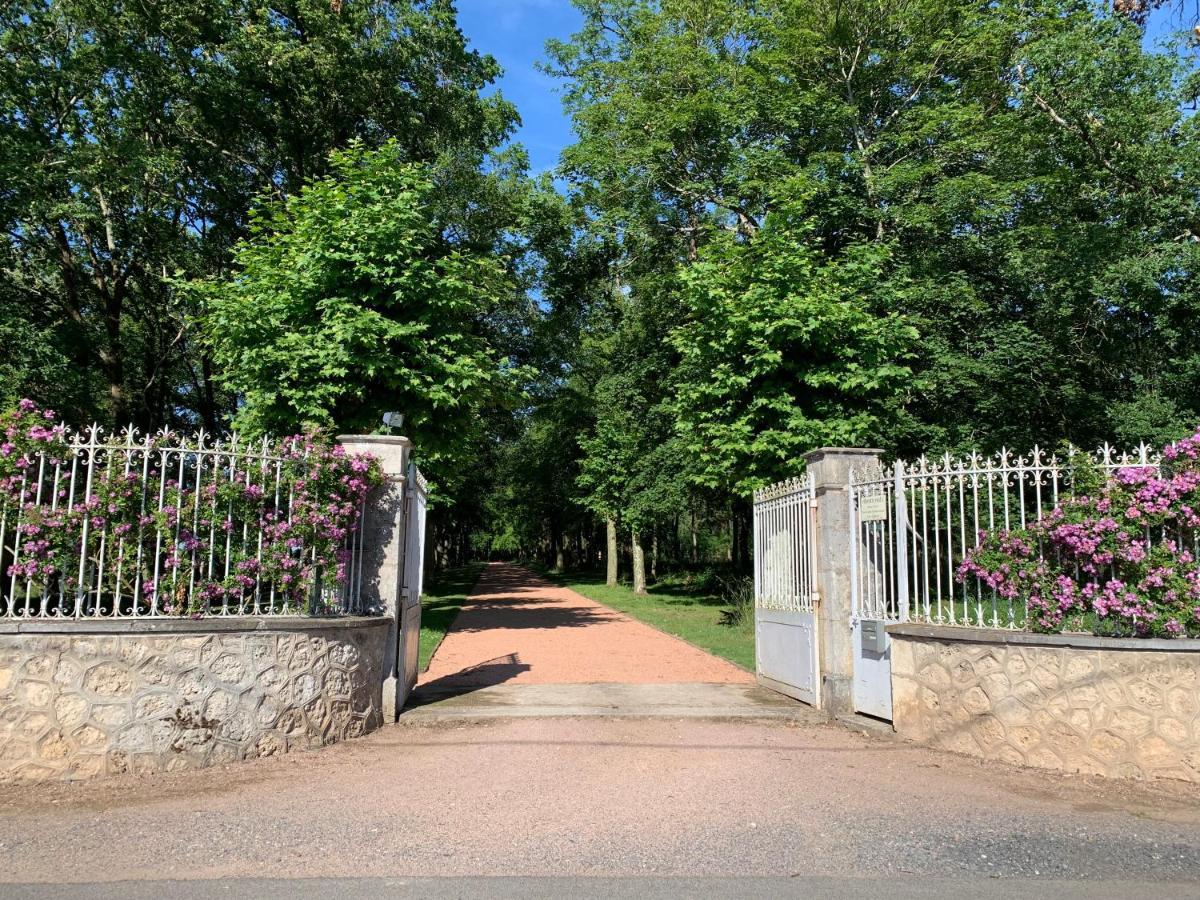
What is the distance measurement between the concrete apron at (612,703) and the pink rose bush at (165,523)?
2198 millimetres

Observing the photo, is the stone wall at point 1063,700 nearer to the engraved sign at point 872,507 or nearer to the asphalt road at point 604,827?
the asphalt road at point 604,827

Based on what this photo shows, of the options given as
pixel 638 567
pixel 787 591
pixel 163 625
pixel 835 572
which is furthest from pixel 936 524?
pixel 638 567

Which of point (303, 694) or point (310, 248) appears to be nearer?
point (303, 694)

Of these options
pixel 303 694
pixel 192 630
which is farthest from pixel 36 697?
pixel 303 694

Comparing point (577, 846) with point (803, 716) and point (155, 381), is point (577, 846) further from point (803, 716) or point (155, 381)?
point (155, 381)

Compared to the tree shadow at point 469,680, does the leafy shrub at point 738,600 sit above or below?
above

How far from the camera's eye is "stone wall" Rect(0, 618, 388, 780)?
6207mm

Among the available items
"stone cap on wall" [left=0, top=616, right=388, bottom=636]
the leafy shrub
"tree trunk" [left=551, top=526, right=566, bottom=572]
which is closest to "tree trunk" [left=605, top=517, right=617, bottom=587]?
the leafy shrub

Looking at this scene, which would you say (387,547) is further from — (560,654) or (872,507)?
(560,654)

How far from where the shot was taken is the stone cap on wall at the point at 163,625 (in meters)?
6.27

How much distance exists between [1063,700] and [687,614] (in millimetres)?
16605

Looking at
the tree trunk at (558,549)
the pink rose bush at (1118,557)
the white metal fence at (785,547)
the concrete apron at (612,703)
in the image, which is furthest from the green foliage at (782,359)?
→ the tree trunk at (558,549)

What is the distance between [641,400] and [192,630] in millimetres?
20961

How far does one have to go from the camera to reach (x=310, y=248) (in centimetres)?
1395
